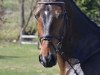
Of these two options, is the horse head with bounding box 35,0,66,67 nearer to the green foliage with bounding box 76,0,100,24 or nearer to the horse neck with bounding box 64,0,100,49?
the horse neck with bounding box 64,0,100,49

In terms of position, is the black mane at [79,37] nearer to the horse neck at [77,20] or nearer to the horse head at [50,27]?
the horse neck at [77,20]

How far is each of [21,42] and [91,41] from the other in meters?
30.2

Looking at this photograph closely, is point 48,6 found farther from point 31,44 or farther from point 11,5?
point 11,5

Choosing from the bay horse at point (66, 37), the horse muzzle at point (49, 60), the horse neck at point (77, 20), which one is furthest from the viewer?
the horse neck at point (77, 20)

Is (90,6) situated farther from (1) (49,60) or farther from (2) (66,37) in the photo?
(1) (49,60)

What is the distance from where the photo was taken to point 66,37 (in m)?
4.83

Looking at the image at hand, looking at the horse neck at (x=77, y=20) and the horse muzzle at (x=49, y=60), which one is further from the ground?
the horse neck at (x=77, y=20)

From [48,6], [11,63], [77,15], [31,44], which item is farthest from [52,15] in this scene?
[31,44]

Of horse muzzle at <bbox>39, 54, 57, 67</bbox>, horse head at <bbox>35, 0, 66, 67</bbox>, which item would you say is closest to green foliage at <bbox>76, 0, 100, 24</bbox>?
horse head at <bbox>35, 0, 66, 67</bbox>

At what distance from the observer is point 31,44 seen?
33875 millimetres

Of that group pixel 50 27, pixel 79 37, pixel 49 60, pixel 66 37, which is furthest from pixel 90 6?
pixel 49 60

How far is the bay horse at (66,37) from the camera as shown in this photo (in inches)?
174

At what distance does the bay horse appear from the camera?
4.43m

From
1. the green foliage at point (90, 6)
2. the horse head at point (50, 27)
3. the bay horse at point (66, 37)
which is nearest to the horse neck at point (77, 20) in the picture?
the bay horse at point (66, 37)
